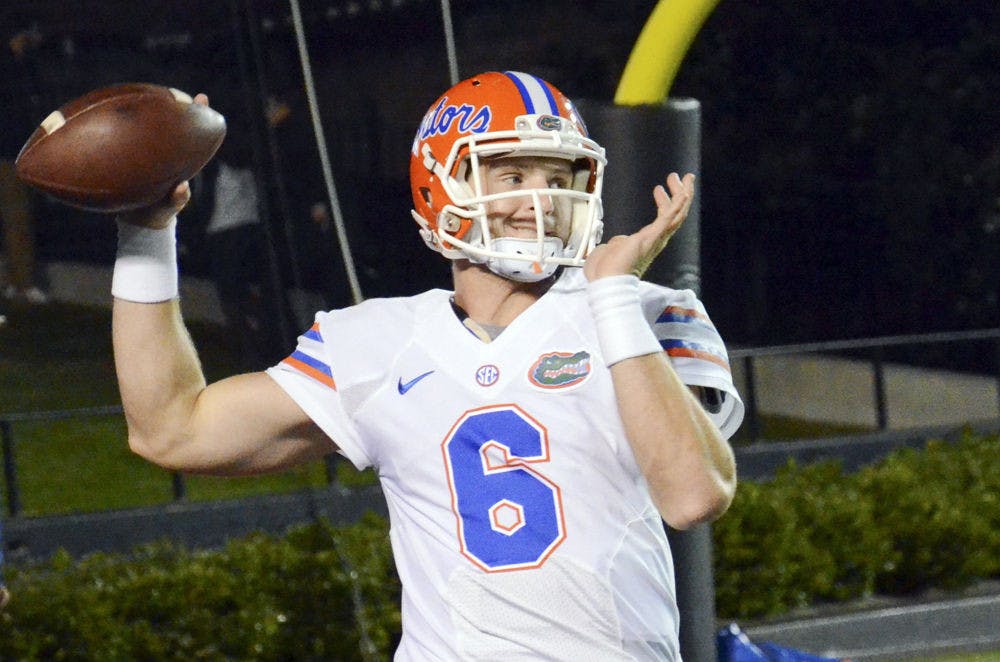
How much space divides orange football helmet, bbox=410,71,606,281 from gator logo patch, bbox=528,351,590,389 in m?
0.14

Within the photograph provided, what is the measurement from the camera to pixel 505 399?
99.0 inches

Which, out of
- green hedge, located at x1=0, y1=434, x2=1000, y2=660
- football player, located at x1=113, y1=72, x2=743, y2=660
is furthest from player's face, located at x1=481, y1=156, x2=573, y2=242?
green hedge, located at x1=0, y1=434, x2=1000, y2=660

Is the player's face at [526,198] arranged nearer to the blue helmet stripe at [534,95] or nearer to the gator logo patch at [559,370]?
the blue helmet stripe at [534,95]

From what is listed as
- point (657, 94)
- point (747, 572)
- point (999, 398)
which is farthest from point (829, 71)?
point (657, 94)

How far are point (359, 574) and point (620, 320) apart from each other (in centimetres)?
341

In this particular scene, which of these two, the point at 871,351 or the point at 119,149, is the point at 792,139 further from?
the point at 119,149

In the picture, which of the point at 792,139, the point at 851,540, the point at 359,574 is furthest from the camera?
the point at 792,139

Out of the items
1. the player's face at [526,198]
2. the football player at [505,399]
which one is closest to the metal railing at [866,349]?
the football player at [505,399]

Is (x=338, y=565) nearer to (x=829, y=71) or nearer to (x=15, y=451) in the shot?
(x=15, y=451)

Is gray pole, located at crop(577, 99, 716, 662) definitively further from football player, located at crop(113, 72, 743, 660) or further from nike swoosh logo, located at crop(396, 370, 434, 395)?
nike swoosh logo, located at crop(396, 370, 434, 395)

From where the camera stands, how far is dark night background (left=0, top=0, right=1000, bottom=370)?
22.5 feet

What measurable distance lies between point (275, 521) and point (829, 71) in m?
4.50

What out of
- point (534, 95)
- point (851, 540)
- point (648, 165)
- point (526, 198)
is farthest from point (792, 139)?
point (526, 198)

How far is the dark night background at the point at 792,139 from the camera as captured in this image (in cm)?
686
